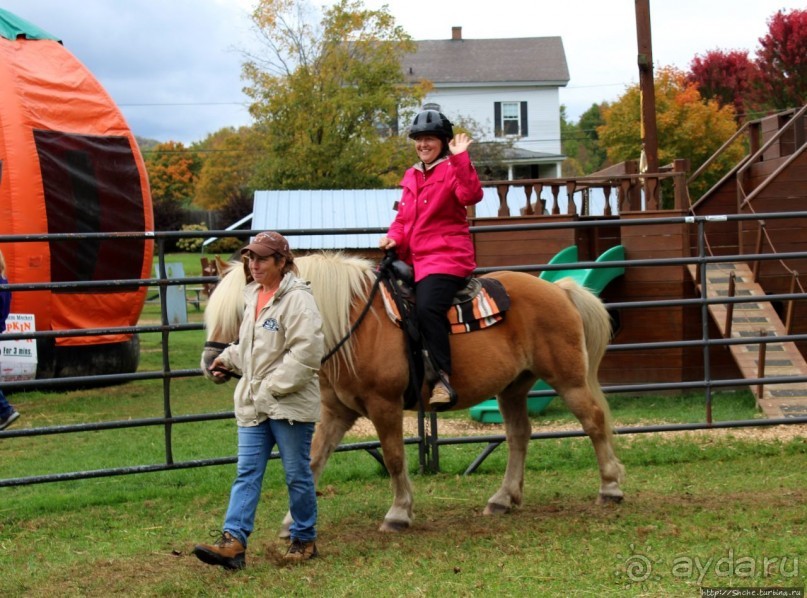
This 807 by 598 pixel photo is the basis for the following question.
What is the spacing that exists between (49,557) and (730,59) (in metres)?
40.1

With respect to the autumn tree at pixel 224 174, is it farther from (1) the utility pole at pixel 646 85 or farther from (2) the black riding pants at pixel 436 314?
(2) the black riding pants at pixel 436 314

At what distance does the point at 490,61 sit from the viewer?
52.4 m

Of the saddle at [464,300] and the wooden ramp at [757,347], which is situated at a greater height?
the saddle at [464,300]

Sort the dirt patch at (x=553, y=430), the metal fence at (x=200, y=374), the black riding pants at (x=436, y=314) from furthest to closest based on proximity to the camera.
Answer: the dirt patch at (x=553, y=430)
the metal fence at (x=200, y=374)
the black riding pants at (x=436, y=314)

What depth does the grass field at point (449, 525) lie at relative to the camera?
438 centimetres

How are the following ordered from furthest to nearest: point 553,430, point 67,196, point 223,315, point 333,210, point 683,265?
point 333,210 → point 67,196 → point 683,265 → point 553,430 → point 223,315

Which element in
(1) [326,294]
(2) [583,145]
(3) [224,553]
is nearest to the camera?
(3) [224,553]

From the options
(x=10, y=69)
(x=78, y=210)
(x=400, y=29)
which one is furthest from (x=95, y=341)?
(x=400, y=29)

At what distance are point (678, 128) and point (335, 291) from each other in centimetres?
3105

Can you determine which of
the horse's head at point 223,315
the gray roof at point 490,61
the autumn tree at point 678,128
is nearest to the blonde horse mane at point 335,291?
the horse's head at point 223,315

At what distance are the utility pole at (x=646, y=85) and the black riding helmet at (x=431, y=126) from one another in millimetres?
9875

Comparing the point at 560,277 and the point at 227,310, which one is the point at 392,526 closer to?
the point at 227,310

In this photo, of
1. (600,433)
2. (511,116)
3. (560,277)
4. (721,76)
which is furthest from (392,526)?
(511,116)

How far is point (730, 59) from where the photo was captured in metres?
40.3
